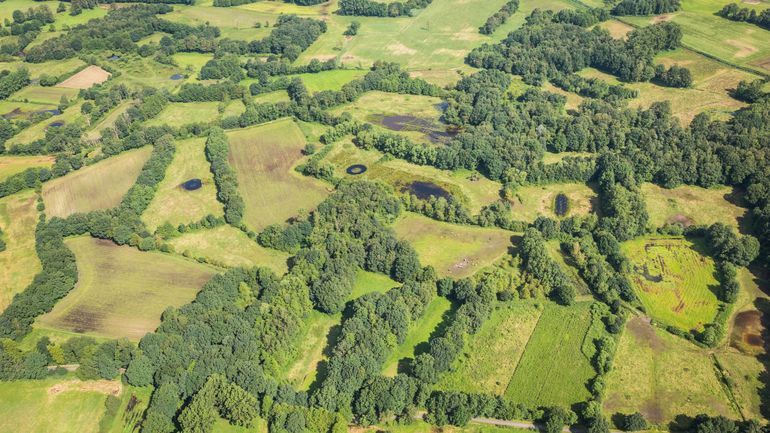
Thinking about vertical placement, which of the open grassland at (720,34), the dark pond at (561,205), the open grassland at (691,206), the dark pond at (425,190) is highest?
the open grassland at (720,34)

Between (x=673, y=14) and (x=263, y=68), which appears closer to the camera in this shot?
(x=263, y=68)

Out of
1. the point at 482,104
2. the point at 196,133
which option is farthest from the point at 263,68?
the point at 482,104

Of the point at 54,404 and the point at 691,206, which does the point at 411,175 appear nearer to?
the point at 691,206

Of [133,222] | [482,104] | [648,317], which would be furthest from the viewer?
[482,104]

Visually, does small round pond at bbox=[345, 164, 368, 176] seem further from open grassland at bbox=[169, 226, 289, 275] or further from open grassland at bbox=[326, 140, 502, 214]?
open grassland at bbox=[169, 226, 289, 275]

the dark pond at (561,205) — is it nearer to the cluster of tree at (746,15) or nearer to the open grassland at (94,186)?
the open grassland at (94,186)

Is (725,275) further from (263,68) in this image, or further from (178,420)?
(263,68)

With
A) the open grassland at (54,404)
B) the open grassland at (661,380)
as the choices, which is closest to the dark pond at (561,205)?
the open grassland at (661,380)
